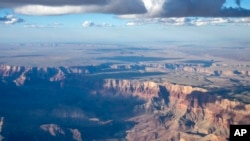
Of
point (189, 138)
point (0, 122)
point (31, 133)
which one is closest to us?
point (189, 138)

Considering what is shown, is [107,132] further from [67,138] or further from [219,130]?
[219,130]

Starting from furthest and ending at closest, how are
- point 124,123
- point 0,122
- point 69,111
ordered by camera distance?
point 69,111
point 124,123
point 0,122

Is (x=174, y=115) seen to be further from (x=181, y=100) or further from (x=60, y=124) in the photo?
(x=60, y=124)

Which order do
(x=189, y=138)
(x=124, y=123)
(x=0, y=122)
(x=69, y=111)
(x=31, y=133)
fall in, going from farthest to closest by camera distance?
1. (x=69, y=111)
2. (x=124, y=123)
3. (x=0, y=122)
4. (x=31, y=133)
5. (x=189, y=138)

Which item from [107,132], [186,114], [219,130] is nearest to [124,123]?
[107,132]

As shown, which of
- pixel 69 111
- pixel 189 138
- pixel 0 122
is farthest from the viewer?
pixel 69 111

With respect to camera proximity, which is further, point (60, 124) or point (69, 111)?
point (69, 111)

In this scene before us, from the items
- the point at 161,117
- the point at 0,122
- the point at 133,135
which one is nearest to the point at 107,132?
the point at 133,135

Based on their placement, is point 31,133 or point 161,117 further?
point 161,117
